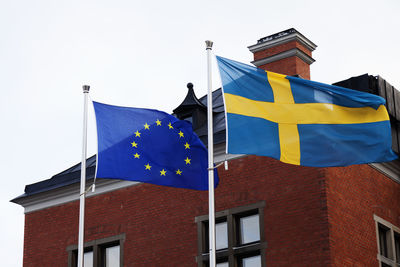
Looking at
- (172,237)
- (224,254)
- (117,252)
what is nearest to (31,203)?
(117,252)

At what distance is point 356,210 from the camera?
1983cm

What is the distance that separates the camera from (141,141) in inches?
616

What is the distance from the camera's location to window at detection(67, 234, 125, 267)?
21.7m

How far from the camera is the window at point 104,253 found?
21719 mm

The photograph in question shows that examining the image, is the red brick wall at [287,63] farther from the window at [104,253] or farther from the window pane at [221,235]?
the window at [104,253]

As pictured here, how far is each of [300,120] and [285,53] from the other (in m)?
7.59

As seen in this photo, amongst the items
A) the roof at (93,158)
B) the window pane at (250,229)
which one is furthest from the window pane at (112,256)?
the window pane at (250,229)

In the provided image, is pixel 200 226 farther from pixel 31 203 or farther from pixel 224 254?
pixel 31 203

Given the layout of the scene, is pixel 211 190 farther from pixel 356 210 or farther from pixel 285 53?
pixel 285 53

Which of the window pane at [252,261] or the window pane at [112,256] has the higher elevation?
the window pane at [112,256]

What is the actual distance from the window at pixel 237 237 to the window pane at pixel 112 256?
2749 mm

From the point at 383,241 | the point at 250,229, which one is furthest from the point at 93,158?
the point at 383,241

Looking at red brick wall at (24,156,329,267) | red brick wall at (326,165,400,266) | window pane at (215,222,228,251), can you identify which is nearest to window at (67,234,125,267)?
red brick wall at (24,156,329,267)

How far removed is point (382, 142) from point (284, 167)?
453cm
